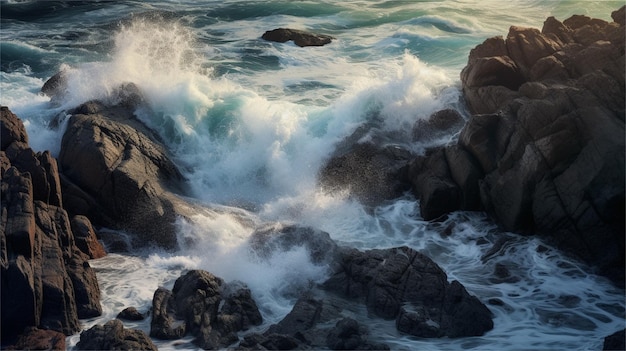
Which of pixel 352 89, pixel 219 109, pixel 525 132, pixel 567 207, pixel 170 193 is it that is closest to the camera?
pixel 567 207

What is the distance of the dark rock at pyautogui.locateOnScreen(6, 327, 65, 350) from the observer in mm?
10719

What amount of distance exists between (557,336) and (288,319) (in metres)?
4.14

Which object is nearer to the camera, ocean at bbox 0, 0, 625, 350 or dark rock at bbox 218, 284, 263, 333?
dark rock at bbox 218, 284, 263, 333

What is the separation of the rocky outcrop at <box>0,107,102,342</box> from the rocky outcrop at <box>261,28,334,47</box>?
Answer: 16.5 metres

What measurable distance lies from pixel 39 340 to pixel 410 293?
5.78 meters

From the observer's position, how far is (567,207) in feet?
45.2

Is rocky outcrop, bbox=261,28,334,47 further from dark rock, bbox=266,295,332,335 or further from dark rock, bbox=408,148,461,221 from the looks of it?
dark rock, bbox=266,295,332,335

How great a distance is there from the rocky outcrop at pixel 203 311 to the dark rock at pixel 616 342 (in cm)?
521

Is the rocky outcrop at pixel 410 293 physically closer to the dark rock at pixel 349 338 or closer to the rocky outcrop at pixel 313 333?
the rocky outcrop at pixel 313 333

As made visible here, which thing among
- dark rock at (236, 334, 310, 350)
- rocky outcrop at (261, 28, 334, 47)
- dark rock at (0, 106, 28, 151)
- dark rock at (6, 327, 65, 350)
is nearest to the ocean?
rocky outcrop at (261, 28, 334, 47)

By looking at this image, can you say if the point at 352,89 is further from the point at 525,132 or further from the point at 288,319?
the point at 288,319

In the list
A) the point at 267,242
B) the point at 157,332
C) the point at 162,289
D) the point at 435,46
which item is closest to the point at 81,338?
the point at 157,332

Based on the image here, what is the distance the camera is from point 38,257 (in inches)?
467

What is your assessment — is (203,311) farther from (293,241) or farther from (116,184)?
(116,184)
